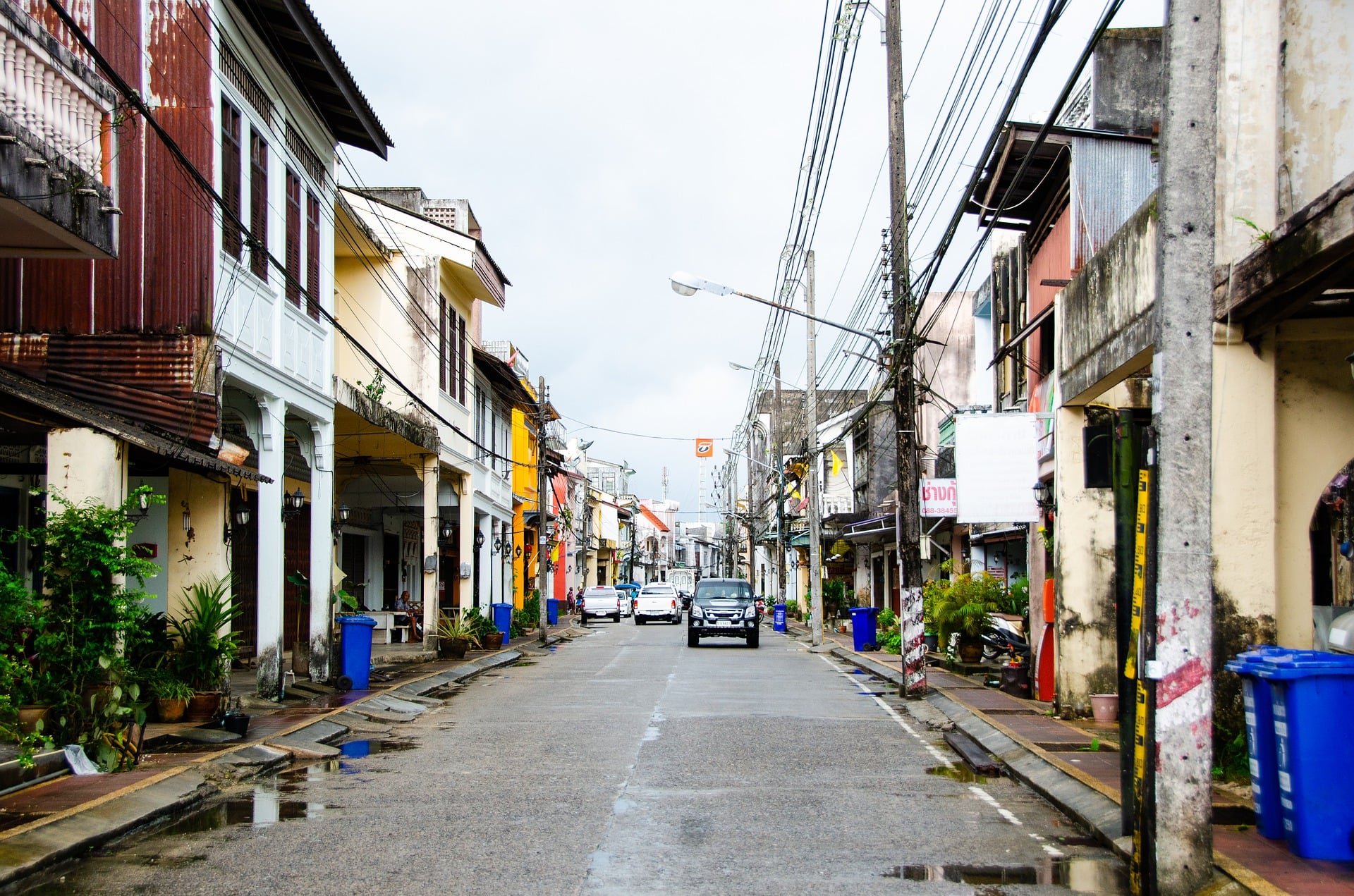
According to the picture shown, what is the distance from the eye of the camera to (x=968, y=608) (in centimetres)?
2116

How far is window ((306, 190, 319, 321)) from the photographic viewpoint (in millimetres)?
18672

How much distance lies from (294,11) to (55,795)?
1060cm

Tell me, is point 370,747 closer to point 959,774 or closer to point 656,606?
point 959,774

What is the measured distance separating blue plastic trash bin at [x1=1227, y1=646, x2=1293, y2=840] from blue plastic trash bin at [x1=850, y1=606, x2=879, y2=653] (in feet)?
72.7

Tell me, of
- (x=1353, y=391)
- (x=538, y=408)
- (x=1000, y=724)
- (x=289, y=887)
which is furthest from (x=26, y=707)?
(x=538, y=408)

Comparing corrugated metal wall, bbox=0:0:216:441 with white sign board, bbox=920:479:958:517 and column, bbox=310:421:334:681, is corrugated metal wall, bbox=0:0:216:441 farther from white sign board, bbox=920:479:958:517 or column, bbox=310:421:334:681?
white sign board, bbox=920:479:958:517

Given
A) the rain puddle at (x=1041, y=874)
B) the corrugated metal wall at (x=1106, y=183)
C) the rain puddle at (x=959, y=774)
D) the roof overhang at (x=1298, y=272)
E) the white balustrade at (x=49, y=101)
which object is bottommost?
the rain puddle at (x=959, y=774)

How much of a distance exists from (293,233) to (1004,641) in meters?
12.9

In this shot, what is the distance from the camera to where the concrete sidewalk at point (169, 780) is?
768cm

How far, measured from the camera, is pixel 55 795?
361 inches

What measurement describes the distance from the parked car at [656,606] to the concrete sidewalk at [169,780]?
111 ft

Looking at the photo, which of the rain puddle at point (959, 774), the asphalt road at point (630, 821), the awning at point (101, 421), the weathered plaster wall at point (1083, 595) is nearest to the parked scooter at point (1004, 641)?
the weathered plaster wall at point (1083, 595)

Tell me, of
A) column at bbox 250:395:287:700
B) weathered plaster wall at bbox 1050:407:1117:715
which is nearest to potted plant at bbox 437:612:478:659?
column at bbox 250:395:287:700

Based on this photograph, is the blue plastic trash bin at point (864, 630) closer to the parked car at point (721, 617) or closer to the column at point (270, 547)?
the parked car at point (721, 617)
